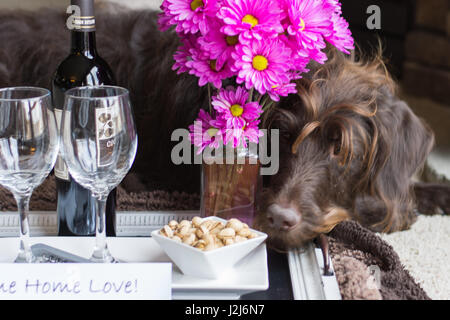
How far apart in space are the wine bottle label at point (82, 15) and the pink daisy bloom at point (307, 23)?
38 centimetres

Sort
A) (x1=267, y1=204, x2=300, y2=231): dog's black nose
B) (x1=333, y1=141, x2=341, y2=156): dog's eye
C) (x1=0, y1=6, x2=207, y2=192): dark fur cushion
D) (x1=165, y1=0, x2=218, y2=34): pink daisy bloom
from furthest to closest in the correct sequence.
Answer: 1. (x1=0, y1=6, x2=207, y2=192): dark fur cushion
2. (x1=333, y1=141, x2=341, y2=156): dog's eye
3. (x1=267, y1=204, x2=300, y2=231): dog's black nose
4. (x1=165, y1=0, x2=218, y2=34): pink daisy bloom

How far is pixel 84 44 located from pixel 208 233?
458mm

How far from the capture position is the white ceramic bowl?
3.46 feet

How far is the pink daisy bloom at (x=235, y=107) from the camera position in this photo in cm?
114

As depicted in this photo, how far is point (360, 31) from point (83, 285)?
112cm

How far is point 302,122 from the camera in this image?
133 centimetres

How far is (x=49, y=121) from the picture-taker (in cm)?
104

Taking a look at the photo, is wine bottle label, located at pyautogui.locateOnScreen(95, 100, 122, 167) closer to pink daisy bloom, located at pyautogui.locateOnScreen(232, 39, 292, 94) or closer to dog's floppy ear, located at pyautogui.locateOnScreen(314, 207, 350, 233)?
pink daisy bloom, located at pyautogui.locateOnScreen(232, 39, 292, 94)

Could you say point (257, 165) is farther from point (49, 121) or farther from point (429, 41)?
point (429, 41)

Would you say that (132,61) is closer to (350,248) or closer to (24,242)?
(24,242)

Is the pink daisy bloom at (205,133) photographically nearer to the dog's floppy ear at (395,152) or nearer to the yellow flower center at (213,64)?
the yellow flower center at (213,64)

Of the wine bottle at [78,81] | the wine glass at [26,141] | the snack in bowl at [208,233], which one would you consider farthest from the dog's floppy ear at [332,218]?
the wine glass at [26,141]

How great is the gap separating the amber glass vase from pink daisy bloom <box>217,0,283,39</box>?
0.89 ft

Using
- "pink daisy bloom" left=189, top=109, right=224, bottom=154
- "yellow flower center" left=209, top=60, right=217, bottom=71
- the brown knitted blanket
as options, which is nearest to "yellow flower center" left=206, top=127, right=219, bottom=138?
"pink daisy bloom" left=189, top=109, right=224, bottom=154
